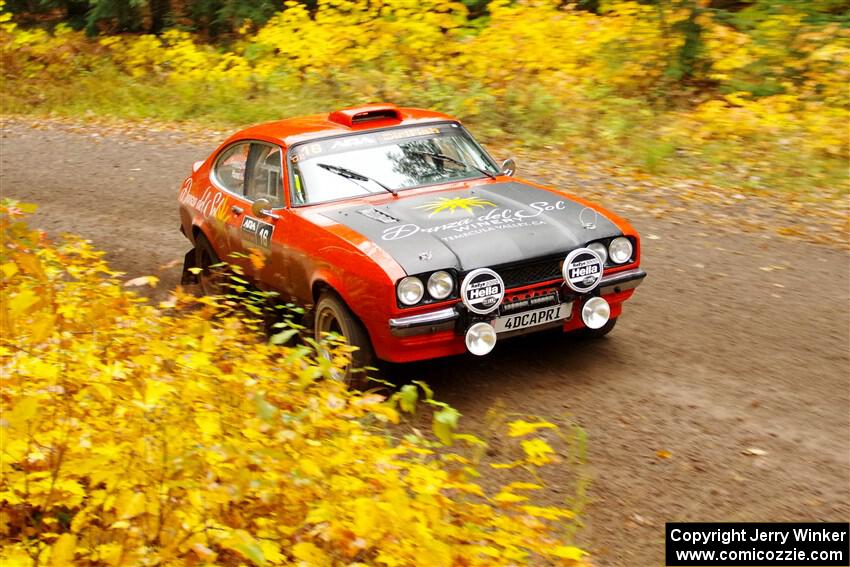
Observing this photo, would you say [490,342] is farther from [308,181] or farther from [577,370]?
[308,181]

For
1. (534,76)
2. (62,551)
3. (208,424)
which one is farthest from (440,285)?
(534,76)

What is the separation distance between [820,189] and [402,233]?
6.63 m

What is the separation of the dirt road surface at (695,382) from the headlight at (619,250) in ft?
2.57

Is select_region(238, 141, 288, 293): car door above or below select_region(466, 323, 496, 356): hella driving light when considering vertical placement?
above

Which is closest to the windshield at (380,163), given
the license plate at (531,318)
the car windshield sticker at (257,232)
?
the car windshield sticker at (257,232)

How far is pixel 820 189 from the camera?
10805mm

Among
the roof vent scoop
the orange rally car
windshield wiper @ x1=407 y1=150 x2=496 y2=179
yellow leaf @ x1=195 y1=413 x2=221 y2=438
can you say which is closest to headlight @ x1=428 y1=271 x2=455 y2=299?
the orange rally car

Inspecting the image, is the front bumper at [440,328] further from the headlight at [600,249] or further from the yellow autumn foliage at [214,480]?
the yellow autumn foliage at [214,480]

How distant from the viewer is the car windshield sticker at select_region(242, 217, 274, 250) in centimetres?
706

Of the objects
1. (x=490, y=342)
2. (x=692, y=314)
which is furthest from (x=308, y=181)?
(x=692, y=314)

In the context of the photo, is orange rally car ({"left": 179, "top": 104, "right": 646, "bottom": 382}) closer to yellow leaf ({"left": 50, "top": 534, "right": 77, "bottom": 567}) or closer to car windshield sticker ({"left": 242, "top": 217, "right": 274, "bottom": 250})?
car windshield sticker ({"left": 242, "top": 217, "right": 274, "bottom": 250})

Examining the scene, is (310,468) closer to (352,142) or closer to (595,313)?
(595,313)

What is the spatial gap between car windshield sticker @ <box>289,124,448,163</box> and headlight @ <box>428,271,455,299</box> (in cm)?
184

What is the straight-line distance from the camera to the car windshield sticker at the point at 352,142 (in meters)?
7.21
